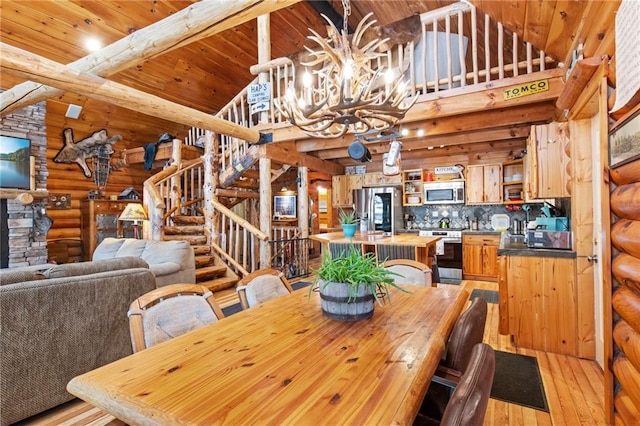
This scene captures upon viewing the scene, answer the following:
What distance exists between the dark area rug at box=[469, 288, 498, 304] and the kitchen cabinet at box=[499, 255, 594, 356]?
159 centimetres

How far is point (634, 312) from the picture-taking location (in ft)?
4.90

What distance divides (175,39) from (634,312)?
345 centimetres

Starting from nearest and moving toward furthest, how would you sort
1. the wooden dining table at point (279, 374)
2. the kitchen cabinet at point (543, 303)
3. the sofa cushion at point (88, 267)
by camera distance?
the wooden dining table at point (279, 374)
the sofa cushion at point (88, 267)
the kitchen cabinet at point (543, 303)

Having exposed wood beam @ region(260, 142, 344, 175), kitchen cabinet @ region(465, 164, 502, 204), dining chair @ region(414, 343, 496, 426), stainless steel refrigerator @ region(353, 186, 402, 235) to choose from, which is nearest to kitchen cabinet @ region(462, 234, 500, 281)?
kitchen cabinet @ region(465, 164, 502, 204)

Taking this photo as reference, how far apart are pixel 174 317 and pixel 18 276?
1.45 meters

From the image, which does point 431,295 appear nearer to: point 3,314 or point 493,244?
point 3,314

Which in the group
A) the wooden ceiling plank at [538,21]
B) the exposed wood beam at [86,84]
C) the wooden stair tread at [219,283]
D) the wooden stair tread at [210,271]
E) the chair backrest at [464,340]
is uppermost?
the wooden ceiling plank at [538,21]

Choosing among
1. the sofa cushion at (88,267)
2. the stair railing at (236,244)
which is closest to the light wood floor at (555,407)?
the sofa cushion at (88,267)

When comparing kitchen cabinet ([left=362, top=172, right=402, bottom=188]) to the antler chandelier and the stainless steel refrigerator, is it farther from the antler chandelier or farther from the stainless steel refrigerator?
the antler chandelier

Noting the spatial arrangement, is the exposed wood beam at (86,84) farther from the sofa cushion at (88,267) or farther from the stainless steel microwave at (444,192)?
the stainless steel microwave at (444,192)

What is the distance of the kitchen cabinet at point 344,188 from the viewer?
286 inches

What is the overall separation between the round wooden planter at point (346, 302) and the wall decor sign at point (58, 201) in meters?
6.90

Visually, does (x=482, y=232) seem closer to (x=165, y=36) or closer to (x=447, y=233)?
(x=447, y=233)

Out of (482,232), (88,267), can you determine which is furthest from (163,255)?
(482,232)
